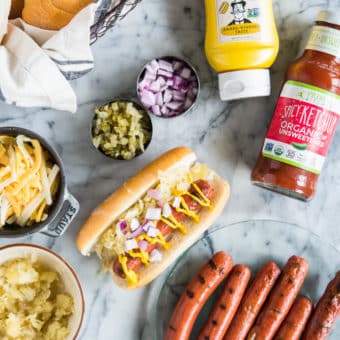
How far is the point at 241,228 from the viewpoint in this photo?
5.85 ft

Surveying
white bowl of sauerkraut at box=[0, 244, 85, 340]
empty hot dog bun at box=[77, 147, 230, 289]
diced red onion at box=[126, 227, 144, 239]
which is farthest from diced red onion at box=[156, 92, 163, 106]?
white bowl of sauerkraut at box=[0, 244, 85, 340]

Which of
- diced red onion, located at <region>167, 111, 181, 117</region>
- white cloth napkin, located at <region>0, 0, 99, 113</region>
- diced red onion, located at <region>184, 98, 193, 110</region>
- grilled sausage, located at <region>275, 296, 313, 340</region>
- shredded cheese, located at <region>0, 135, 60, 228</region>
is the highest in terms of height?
white cloth napkin, located at <region>0, 0, 99, 113</region>

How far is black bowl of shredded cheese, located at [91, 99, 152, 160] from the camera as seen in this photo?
5.54 feet

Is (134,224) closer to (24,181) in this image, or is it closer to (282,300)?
(24,181)

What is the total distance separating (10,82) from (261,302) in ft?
2.80

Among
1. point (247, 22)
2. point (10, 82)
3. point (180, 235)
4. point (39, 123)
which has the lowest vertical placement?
point (180, 235)

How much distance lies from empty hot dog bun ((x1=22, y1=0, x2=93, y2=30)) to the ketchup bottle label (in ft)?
1.82

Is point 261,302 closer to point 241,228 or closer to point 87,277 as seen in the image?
point 241,228

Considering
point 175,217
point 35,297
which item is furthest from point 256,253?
point 35,297

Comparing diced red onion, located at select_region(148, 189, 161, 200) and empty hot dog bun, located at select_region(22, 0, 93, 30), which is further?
diced red onion, located at select_region(148, 189, 161, 200)

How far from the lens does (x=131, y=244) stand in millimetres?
1647

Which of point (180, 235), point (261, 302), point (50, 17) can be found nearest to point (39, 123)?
point (50, 17)

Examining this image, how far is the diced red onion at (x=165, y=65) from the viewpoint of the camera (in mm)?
1742

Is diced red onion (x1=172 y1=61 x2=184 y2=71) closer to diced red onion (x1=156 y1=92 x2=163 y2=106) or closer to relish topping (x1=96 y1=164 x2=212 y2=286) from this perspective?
diced red onion (x1=156 y1=92 x2=163 y2=106)
